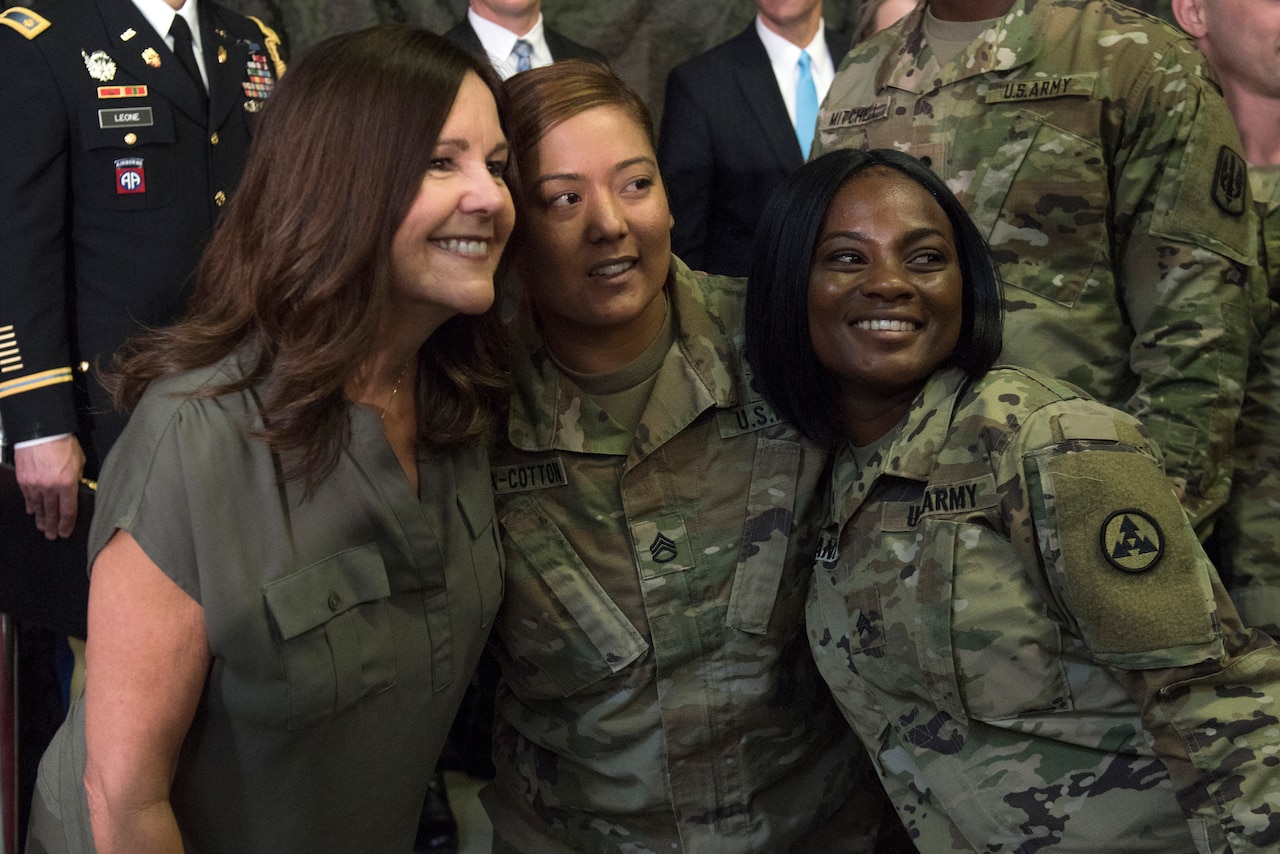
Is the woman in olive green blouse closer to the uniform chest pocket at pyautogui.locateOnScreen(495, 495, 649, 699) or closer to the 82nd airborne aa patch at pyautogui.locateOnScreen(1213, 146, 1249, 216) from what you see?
the uniform chest pocket at pyautogui.locateOnScreen(495, 495, 649, 699)

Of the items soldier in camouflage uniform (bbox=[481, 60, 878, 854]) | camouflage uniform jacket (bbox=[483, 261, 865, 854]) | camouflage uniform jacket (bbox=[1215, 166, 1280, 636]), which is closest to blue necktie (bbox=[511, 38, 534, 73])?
soldier in camouflage uniform (bbox=[481, 60, 878, 854])

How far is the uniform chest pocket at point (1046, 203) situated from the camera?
1.95 meters

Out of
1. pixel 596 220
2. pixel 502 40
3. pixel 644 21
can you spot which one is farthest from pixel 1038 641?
pixel 644 21

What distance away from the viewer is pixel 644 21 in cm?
354

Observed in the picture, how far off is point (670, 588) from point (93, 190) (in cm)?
139

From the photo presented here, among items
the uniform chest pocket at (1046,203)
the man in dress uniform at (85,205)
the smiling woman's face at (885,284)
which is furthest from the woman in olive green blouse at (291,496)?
the uniform chest pocket at (1046,203)

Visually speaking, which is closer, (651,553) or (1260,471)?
(651,553)

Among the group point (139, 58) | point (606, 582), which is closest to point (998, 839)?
point (606, 582)

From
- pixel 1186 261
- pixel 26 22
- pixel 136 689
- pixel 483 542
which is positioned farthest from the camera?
pixel 26 22

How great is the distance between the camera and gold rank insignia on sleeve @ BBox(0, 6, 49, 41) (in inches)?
86.8

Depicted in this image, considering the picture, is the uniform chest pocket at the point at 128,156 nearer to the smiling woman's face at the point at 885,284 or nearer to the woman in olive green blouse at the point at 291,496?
the woman in olive green blouse at the point at 291,496

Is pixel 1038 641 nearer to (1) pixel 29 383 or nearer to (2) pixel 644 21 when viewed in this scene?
(1) pixel 29 383

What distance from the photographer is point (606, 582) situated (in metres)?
1.67

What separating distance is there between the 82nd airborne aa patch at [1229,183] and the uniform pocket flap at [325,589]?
1.43m
